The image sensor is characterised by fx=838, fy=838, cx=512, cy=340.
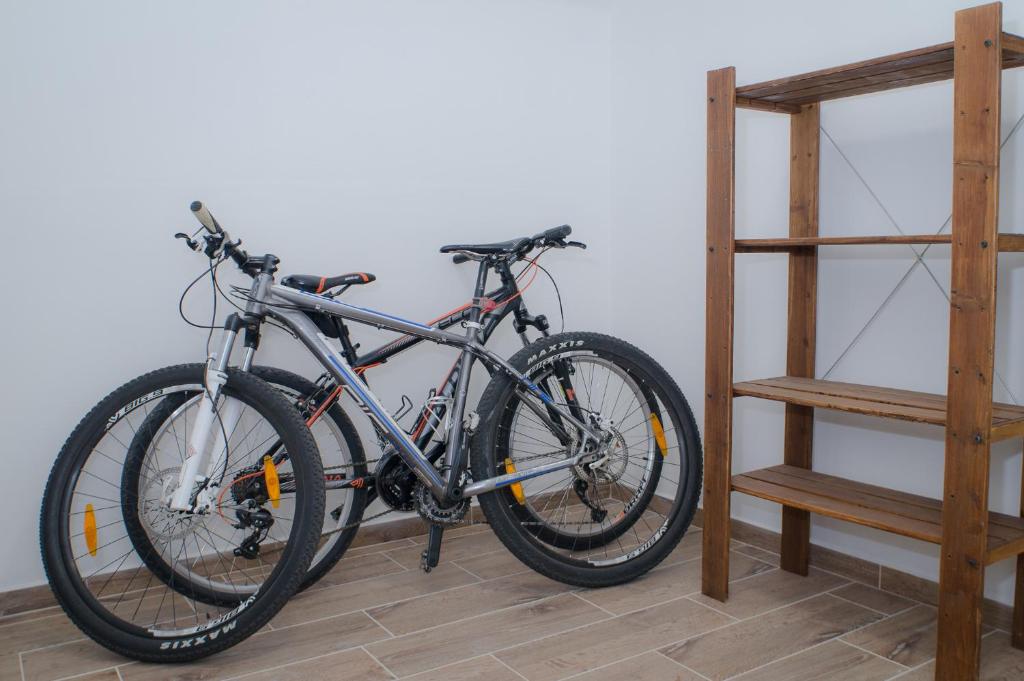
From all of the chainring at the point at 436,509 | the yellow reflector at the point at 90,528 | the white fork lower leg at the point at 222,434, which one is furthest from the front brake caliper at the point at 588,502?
the yellow reflector at the point at 90,528

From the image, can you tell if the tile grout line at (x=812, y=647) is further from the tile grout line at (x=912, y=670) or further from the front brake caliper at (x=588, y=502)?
the front brake caliper at (x=588, y=502)

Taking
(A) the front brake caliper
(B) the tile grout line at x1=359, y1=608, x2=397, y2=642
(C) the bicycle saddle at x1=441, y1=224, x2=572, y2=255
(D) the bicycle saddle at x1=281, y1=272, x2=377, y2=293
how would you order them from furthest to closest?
(A) the front brake caliper → (C) the bicycle saddle at x1=441, y1=224, x2=572, y2=255 → (D) the bicycle saddle at x1=281, y1=272, x2=377, y2=293 → (B) the tile grout line at x1=359, y1=608, x2=397, y2=642

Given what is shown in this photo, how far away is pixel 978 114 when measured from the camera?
166 centimetres

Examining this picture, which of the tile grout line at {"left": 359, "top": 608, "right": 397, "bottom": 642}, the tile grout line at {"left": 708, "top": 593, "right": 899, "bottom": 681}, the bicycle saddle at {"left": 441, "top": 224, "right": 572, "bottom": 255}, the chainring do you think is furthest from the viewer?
the bicycle saddle at {"left": 441, "top": 224, "right": 572, "bottom": 255}

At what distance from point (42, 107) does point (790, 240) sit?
6.46ft

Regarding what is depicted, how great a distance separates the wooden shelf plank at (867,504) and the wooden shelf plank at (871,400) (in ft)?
0.77

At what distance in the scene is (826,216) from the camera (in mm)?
2430

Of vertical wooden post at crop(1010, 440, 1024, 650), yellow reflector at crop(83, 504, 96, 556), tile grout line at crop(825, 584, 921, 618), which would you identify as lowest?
tile grout line at crop(825, 584, 921, 618)

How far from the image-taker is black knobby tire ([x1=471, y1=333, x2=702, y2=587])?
230cm

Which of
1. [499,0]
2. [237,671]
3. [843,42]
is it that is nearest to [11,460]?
[237,671]

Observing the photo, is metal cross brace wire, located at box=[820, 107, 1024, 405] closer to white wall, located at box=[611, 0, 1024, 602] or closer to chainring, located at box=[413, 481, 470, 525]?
white wall, located at box=[611, 0, 1024, 602]

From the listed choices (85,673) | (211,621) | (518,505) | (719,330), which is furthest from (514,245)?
(85,673)

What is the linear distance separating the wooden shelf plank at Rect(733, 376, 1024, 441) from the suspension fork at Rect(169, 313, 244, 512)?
130cm

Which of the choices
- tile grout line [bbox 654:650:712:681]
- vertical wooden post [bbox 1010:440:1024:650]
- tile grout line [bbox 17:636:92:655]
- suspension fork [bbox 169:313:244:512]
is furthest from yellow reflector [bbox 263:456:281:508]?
vertical wooden post [bbox 1010:440:1024:650]
